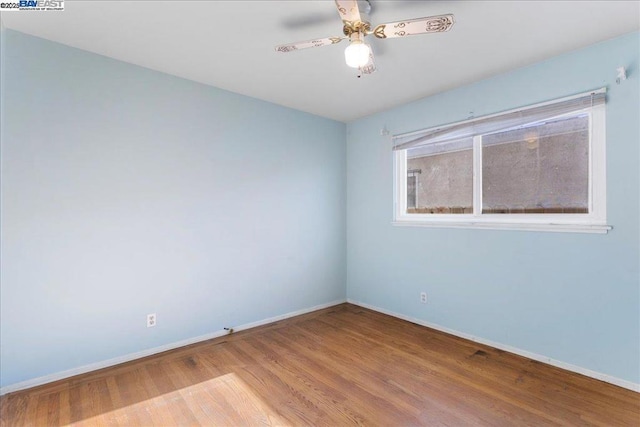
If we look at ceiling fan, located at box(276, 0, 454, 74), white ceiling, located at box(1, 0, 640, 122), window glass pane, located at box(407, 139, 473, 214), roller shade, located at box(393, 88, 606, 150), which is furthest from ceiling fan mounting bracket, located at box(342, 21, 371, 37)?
window glass pane, located at box(407, 139, 473, 214)

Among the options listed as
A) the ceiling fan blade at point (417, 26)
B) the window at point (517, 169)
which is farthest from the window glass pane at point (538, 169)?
the ceiling fan blade at point (417, 26)

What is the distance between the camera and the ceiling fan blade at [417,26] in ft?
5.23

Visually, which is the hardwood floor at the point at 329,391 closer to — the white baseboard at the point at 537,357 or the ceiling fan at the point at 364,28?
the white baseboard at the point at 537,357

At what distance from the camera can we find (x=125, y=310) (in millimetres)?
2592

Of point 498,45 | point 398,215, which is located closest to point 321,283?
point 398,215

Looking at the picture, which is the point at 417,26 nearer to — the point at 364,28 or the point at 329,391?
the point at 364,28

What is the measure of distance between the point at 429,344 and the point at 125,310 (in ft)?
9.03

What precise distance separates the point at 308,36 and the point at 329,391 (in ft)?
8.46

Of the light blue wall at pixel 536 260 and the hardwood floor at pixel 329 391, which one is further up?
the light blue wall at pixel 536 260

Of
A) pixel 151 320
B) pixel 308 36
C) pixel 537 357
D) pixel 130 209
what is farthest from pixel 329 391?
pixel 308 36

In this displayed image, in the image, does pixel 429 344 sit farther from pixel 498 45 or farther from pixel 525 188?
pixel 498 45

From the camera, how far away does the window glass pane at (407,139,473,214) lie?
10.4 feet

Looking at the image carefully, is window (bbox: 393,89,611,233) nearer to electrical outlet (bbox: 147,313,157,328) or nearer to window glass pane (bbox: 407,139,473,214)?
window glass pane (bbox: 407,139,473,214)

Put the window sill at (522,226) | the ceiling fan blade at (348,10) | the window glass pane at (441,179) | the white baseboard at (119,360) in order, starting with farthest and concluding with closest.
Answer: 1. the window glass pane at (441,179)
2. the window sill at (522,226)
3. the white baseboard at (119,360)
4. the ceiling fan blade at (348,10)
